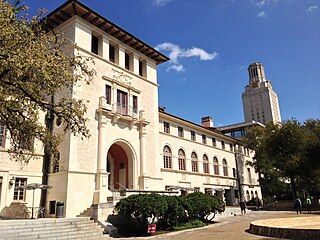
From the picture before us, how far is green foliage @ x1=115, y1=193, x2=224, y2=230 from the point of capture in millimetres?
15523

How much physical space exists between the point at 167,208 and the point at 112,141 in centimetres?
792

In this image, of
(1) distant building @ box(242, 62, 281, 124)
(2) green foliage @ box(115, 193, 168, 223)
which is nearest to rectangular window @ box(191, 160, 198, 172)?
(2) green foliage @ box(115, 193, 168, 223)

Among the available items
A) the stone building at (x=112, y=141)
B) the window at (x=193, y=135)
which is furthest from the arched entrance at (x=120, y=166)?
the window at (x=193, y=135)

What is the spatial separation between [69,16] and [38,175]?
12212 mm

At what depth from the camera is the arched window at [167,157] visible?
30.1 m

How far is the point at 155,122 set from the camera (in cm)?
2698

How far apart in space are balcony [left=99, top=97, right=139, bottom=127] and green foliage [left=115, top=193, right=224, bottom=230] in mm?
7692

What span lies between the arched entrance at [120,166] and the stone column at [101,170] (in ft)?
8.09

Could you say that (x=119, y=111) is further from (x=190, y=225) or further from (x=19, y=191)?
(x=190, y=225)

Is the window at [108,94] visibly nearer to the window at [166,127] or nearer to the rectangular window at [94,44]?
the rectangular window at [94,44]

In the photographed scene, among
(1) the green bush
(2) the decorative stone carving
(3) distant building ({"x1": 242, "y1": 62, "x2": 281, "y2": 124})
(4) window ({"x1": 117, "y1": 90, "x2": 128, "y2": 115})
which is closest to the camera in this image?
(1) the green bush

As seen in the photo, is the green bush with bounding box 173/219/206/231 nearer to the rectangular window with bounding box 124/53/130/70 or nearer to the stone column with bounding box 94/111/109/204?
the stone column with bounding box 94/111/109/204

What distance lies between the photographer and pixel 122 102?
24.3 meters

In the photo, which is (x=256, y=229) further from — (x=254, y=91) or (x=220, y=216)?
(x=254, y=91)
